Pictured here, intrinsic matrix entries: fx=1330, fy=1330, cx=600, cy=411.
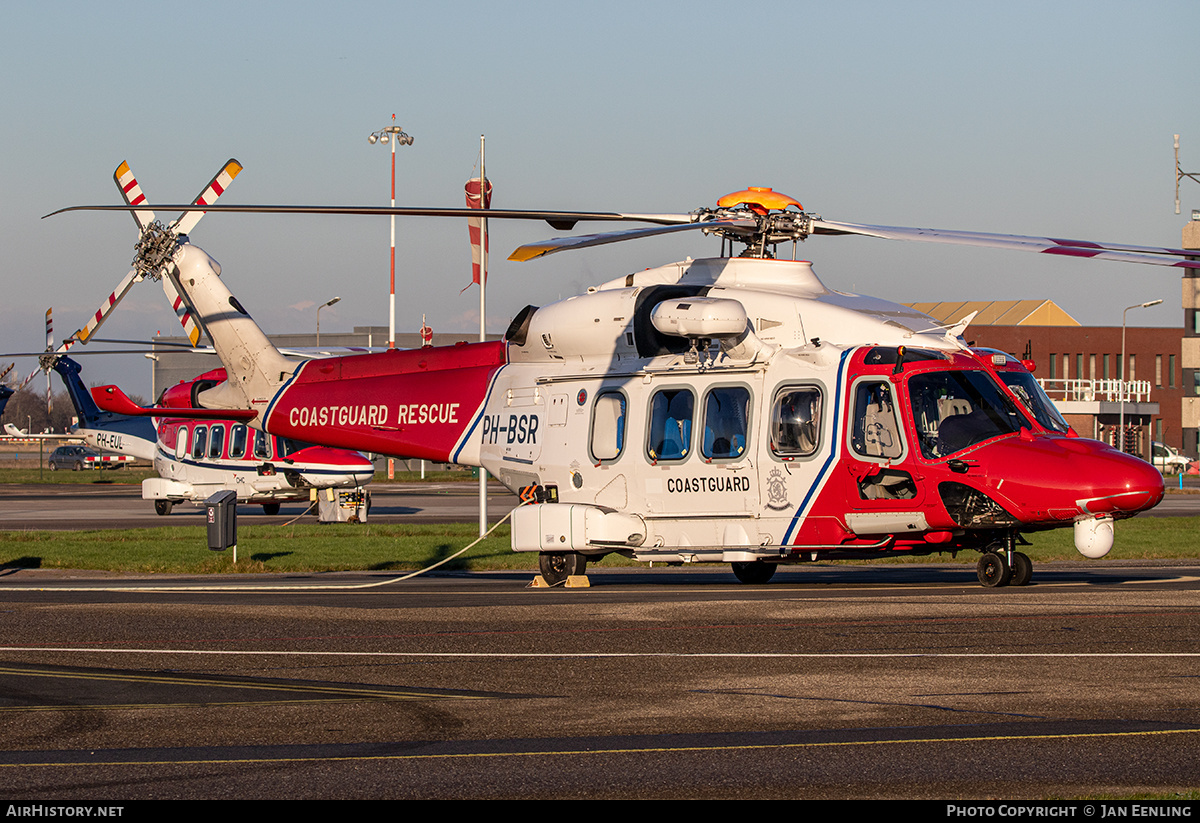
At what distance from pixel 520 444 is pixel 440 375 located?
1934mm

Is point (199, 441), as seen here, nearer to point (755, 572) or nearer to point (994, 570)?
point (755, 572)

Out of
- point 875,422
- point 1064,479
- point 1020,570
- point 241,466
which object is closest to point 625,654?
point 875,422

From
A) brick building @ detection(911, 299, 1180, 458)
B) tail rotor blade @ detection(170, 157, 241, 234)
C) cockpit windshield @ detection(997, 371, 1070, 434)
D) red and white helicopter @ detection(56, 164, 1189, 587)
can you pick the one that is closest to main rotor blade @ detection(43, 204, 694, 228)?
red and white helicopter @ detection(56, 164, 1189, 587)

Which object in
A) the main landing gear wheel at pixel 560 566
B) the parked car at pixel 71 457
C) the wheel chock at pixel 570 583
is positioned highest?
the main landing gear wheel at pixel 560 566

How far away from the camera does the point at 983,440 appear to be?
14453 mm

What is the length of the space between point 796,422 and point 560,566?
4030mm

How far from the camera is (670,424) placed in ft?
53.0

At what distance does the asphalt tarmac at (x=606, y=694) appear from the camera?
634 cm

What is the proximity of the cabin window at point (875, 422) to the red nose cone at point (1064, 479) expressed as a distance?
0.88m

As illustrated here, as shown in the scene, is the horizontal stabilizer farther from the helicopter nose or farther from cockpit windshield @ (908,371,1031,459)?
the helicopter nose

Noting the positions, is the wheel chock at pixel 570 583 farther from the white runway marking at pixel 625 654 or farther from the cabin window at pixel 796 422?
the white runway marking at pixel 625 654

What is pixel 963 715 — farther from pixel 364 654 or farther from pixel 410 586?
pixel 410 586

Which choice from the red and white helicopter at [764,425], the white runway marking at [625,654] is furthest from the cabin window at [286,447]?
the white runway marking at [625,654]

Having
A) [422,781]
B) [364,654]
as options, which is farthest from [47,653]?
[422,781]
